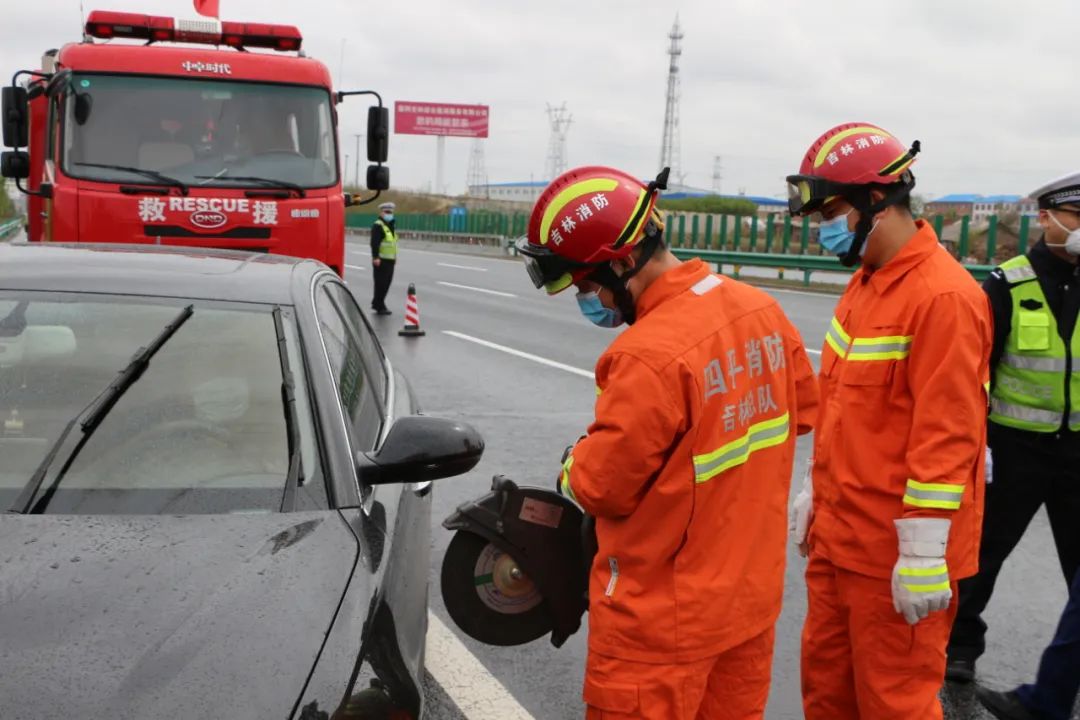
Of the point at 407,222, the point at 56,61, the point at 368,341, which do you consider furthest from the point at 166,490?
the point at 407,222

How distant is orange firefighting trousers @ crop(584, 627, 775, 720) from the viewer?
7.90ft

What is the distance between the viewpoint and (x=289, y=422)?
2.96 m

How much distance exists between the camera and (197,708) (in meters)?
1.91

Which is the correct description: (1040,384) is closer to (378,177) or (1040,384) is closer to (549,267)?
(549,267)

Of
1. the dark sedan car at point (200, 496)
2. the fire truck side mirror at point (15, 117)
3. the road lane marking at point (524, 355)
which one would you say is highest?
the fire truck side mirror at point (15, 117)

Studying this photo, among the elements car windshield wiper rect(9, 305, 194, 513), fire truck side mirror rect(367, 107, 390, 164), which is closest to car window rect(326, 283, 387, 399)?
car windshield wiper rect(9, 305, 194, 513)

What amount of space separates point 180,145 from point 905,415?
313 inches

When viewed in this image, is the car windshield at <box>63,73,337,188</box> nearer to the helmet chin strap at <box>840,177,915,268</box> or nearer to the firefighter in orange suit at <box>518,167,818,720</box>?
the helmet chin strap at <box>840,177,915,268</box>

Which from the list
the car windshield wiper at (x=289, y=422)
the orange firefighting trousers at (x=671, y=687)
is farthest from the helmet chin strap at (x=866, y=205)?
the car windshield wiper at (x=289, y=422)

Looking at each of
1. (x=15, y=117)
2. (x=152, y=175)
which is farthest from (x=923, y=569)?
(x=15, y=117)

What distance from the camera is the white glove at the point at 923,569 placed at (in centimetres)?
283

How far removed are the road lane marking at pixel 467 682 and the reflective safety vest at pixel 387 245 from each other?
13288 millimetres

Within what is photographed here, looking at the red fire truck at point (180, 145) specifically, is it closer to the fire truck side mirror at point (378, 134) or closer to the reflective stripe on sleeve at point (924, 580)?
the fire truck side mirror at point (378, 134)

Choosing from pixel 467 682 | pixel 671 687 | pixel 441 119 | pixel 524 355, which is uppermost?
pixel 441 119
